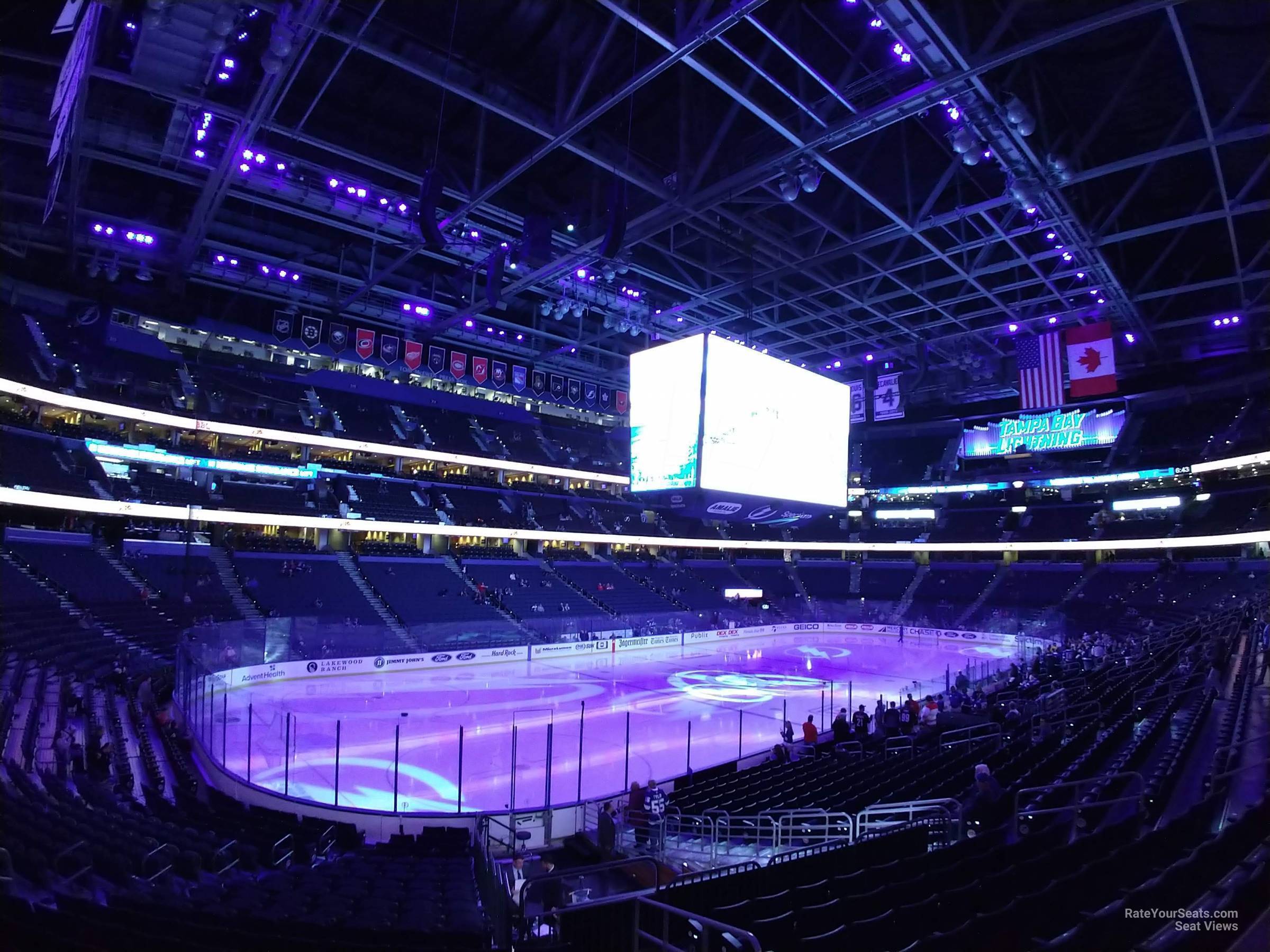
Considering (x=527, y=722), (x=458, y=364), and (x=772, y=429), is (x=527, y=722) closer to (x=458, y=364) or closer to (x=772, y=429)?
(x=772, y=429)

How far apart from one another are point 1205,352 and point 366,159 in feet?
123

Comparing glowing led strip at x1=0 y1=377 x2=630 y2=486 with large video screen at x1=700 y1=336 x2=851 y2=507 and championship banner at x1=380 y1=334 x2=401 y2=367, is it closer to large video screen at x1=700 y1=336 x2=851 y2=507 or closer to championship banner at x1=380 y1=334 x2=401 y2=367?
large video screen at x1=700 y1=336 x2=851 y2=507

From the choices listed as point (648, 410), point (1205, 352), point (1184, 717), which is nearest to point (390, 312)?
point (648, 410)

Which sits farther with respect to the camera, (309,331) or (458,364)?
(458,364)

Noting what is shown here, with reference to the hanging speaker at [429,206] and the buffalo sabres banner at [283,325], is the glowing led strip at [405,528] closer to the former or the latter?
the buffalo sabres banner at [283,325]

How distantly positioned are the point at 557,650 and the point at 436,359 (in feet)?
45.9

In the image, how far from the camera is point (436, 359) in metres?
30.2

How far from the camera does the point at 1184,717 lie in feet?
32.3

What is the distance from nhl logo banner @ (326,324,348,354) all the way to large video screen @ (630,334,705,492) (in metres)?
15.9

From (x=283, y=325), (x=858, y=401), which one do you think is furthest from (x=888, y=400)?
(x=283, y=325)

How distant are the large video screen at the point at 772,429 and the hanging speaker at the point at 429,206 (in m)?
6.19

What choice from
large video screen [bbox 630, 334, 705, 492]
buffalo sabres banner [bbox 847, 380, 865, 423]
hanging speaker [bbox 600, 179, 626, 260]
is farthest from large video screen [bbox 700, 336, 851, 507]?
buffalo sabres banner [bbox 847, 380, 865, 423]

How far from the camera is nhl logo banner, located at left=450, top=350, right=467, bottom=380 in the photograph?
3069 centimetres

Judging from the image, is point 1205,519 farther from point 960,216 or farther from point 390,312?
point 390,312
